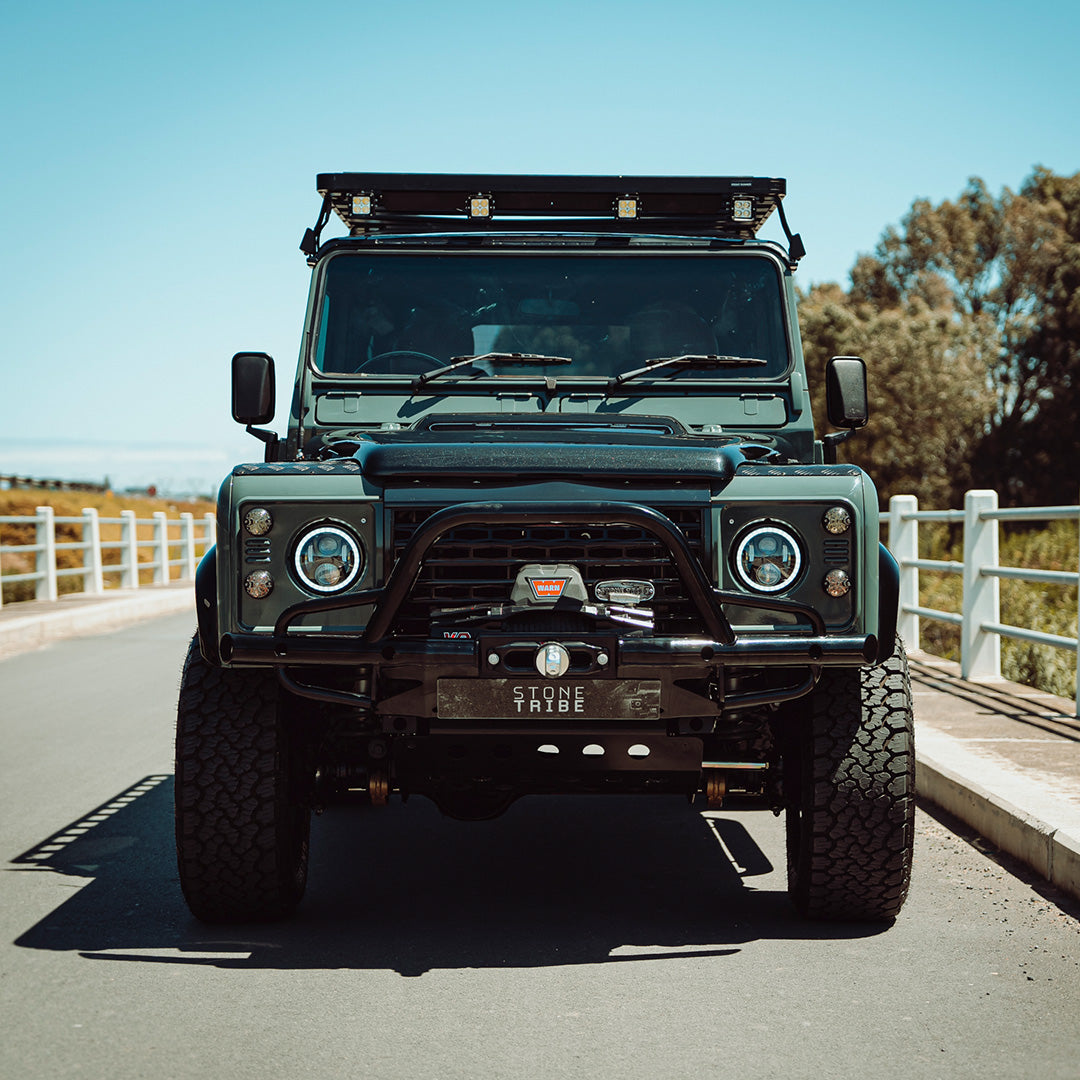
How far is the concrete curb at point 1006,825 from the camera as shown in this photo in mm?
5047

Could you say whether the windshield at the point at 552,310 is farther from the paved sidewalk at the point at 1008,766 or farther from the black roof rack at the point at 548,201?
the paved sidewalk at the point at 1008,766

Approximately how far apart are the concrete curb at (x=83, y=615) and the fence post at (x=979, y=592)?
31.0ft

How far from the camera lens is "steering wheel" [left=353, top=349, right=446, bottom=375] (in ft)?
18.9

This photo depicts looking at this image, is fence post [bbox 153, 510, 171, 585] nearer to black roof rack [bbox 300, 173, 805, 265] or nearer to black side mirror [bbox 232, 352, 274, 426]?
black roof rack [bbox 300, 173, 805, 265]

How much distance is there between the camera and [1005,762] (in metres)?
6.77

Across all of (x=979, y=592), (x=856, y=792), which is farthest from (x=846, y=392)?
(x=979, y=592)

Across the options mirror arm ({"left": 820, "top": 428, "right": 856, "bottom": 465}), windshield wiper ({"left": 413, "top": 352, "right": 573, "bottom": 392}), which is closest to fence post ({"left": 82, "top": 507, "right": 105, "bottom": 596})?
windshield wiper ({"left": 413, "top": 352, "right": 573, "bottom": 392})

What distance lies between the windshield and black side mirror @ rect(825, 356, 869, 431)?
223 mm

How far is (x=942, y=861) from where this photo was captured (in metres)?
5.62

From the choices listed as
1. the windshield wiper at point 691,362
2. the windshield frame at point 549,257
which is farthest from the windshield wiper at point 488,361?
the windshield wiper at point 691,362

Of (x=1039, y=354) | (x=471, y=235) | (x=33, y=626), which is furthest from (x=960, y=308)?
(x=471, y=235)

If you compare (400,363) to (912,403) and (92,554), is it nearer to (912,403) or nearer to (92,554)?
(92,554)

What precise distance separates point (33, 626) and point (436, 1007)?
12611mm

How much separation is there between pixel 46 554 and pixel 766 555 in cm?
1582
